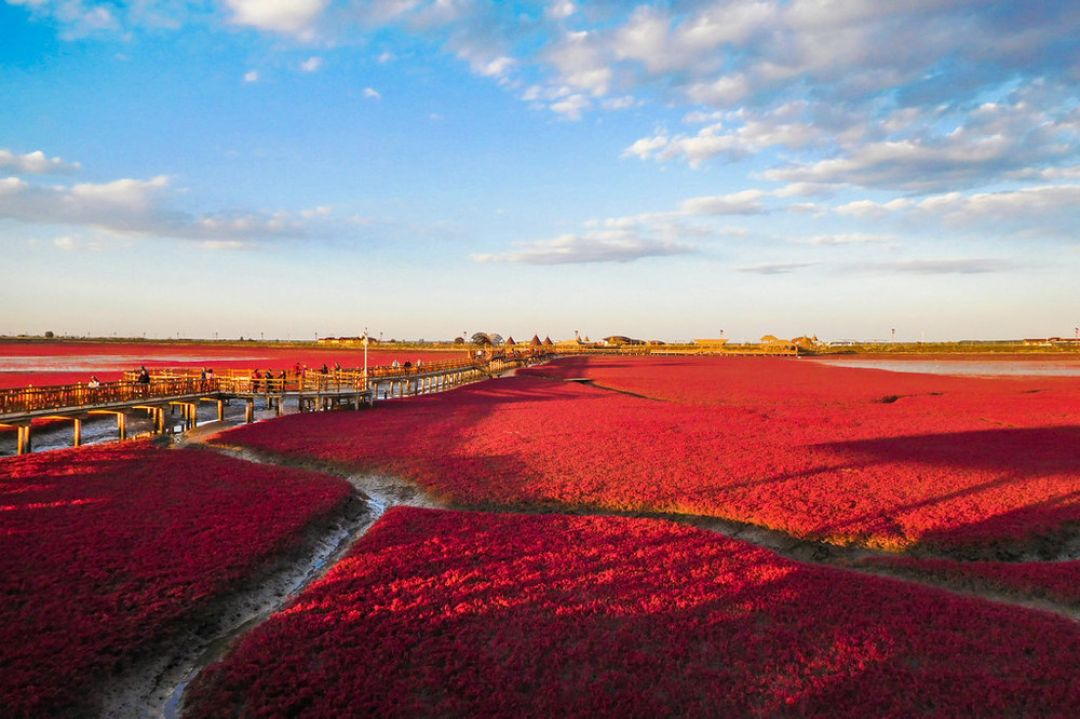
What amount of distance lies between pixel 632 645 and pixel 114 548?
1179cm

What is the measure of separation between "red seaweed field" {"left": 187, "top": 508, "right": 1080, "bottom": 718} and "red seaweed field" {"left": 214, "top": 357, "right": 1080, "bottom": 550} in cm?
504

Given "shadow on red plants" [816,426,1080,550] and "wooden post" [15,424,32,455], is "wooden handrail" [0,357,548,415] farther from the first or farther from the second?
"shadow on red plants" [816,426,1080,550]

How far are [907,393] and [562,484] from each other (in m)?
45.7

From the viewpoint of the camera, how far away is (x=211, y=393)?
36.7 metres

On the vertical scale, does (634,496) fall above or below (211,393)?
below

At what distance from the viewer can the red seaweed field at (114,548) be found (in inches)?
374

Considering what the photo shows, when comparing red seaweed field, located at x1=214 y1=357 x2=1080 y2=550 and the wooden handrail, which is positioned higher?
the wooden handrail

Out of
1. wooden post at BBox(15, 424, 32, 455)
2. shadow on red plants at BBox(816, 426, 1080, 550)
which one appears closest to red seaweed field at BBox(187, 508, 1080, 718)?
shadow on red plants at BBox(816, 426, 1080, 550)

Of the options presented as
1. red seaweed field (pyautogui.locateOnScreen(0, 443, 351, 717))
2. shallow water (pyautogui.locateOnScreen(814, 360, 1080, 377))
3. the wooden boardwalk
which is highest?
the wooden boardwalk

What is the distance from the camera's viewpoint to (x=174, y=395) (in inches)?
1309

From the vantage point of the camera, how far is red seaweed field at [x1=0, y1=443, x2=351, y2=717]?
9.49 metres

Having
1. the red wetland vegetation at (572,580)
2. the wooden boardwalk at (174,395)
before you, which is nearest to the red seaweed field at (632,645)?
the red wetland vegetation at (572,580)

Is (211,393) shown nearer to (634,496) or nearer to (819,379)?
(634,496)

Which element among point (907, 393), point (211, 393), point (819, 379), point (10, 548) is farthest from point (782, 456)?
point (819, 379)
